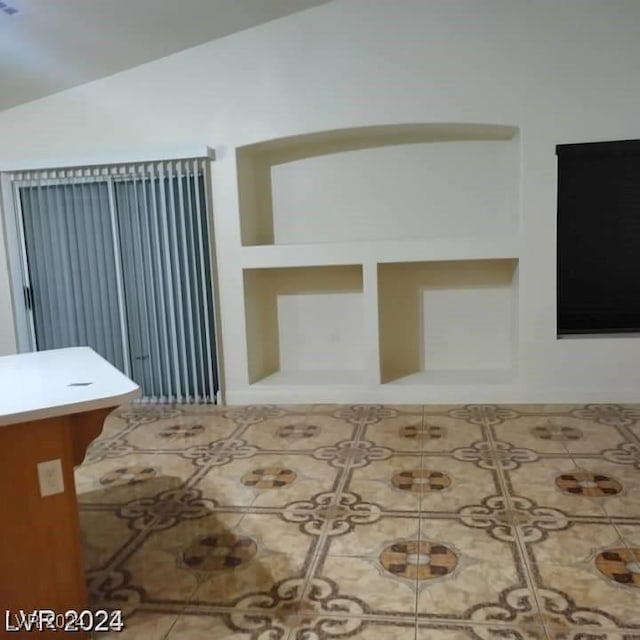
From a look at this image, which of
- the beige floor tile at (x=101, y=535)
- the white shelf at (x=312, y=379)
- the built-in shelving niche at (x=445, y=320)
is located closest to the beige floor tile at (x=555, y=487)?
the built-in shelving niche at (x=445, y=320)

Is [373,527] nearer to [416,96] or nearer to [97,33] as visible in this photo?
[416,96]

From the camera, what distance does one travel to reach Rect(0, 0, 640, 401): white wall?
11.8ft

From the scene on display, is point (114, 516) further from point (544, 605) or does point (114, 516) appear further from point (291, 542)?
point (544, 605)

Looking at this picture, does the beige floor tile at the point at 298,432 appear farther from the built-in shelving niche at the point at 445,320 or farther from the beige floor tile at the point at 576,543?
the beige floor tile at the point at 576,543

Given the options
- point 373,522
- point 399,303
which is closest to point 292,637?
point 373,522

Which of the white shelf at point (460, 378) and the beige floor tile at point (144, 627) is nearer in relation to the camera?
the beige floor tile at point (144, 627)

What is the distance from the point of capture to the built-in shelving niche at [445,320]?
13.9 feet

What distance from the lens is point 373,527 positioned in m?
2.35

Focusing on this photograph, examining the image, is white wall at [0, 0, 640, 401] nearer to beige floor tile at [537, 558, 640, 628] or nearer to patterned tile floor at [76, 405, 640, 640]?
patterned tile floor at [76, 405, 640, 640]

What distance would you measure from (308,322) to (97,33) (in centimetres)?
225

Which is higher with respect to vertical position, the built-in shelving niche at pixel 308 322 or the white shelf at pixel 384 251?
the white shelf at pixel 384 251

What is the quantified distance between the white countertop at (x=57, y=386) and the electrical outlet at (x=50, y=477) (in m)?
0.18

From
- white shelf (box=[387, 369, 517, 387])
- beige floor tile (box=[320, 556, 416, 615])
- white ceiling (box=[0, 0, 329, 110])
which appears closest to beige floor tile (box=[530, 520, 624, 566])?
beige floor tile (box=[320, 556, 416, 615])

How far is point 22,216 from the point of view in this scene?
421 centimetres
